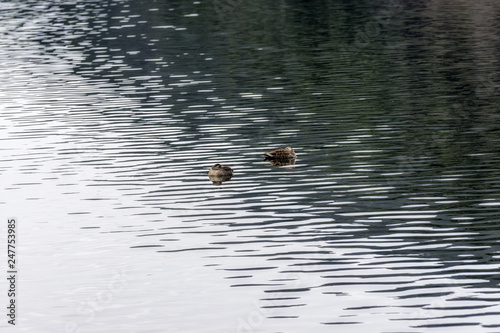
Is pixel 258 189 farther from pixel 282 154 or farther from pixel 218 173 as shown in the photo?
Result: pixel 282 154

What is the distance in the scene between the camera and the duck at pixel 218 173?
4544cm

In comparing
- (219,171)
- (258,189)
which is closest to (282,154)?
(219,171)

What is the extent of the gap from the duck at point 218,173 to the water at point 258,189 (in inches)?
23.8

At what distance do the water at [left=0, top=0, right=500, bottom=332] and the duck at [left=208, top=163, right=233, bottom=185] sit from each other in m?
0.60

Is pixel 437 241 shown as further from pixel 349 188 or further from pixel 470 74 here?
pixel 470 74

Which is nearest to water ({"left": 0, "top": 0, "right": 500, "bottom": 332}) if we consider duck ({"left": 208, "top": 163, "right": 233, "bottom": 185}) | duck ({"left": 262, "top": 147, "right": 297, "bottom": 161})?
duck ({"left": 208, "top": 163, "right": 233, "bottom": 185})

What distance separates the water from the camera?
29.8 meters

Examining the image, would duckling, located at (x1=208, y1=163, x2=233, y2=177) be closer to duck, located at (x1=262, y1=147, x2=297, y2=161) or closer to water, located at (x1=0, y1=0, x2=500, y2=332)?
water, located at (x1=0, y1=0, x2=500, y2=332)

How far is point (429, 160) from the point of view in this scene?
47719 millimetres

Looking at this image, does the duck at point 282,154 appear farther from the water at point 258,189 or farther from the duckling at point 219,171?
the duckling at point 219,171

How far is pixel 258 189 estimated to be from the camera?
1732 inches

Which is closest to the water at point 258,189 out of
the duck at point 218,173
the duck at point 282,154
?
the duck at point 218,173

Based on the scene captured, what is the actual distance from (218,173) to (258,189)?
7.73 feet

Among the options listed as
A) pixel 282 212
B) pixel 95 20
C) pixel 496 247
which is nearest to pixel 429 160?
pixel 282 212
